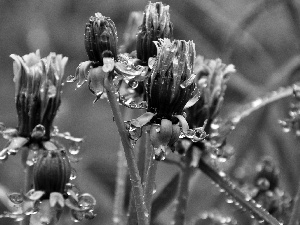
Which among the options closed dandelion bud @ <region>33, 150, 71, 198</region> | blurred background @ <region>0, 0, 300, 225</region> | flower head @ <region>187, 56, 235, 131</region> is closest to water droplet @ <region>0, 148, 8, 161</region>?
closed dandelion bud @ <region>33, 150, 71, 198</region>

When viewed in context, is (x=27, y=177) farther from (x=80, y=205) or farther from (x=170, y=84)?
(x=170, y=84)

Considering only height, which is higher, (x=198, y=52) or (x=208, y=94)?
(x=198, y=52)

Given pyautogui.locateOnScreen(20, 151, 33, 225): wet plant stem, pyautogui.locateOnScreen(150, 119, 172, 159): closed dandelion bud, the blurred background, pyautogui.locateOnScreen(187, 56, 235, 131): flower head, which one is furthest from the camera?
the blurred background

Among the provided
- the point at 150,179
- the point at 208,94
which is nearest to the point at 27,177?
the point at 150,179

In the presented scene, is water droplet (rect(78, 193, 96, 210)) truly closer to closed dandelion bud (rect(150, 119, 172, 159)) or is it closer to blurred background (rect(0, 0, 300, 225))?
closed dandelion bud (rect(150, 119, 172, 159))

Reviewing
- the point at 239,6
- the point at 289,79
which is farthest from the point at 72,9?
the point at 289,79

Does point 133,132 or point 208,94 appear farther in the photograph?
point 208,94
